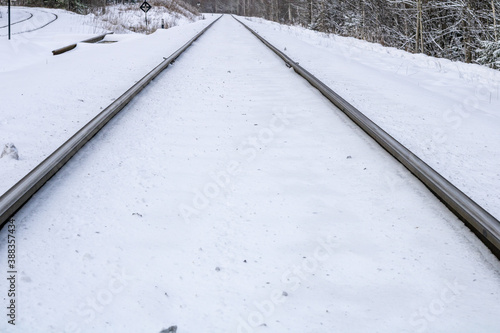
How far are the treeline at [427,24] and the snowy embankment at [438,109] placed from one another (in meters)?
4.57

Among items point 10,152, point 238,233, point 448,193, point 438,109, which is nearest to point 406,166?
point 448,193

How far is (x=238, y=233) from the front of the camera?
7.36 feet

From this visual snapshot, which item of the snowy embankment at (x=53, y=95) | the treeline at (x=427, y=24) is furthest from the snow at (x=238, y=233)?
the treeline at (x=427, y=24)

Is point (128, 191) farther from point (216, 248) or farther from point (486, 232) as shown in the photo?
point (486, 232)

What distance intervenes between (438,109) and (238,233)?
4.02 m

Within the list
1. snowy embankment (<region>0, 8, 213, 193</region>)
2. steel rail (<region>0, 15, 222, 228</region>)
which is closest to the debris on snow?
snowy embankment (<region>0, 8, 213, 193</region>)

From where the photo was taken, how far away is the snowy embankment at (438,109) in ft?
10.6

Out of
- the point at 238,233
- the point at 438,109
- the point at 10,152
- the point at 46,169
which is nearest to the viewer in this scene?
the point at 238,233

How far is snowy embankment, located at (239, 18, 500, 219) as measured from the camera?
322 cm

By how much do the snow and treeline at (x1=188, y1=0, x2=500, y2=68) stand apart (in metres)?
10.6

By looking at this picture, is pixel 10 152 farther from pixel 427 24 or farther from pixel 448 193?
pixel 427 24

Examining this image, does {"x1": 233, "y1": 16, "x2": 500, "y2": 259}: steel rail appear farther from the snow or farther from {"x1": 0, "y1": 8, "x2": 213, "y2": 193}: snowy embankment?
{"x1": 0, "y1": 8, "x2": 213, "y2": 193}: snowy embankment

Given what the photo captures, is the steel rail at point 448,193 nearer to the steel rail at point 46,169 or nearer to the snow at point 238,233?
the snow at point 238,233

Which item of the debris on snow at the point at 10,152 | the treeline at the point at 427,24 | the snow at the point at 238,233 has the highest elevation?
the treeline at the point at 427,24
